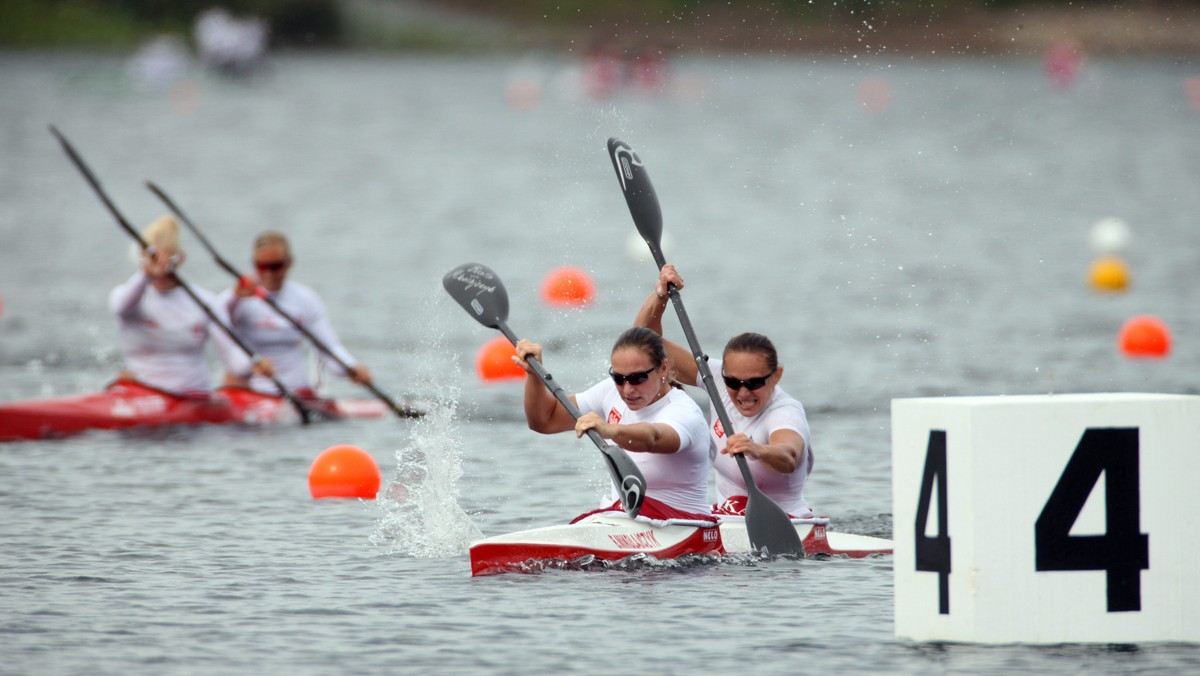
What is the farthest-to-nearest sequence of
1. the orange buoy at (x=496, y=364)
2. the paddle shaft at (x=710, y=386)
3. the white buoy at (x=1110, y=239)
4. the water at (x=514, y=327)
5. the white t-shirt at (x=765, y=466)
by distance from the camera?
the white buoy at (x=1110, y=239) → the orange buoy at (x=496, y=364) → the white t-shirt at (x=765, y=466) → the paddle shaft at (x=710, y=386) → the water at (x=514, y=327)

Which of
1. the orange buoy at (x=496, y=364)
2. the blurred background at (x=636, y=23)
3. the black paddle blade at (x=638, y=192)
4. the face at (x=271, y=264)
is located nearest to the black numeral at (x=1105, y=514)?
the black paddle blade at (x=638, y=192)

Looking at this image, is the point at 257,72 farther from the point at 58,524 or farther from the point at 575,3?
the point at 58,524

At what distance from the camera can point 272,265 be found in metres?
12.5

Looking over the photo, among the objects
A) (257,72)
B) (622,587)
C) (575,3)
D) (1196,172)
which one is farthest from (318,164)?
(622,587)

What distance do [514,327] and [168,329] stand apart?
233 inches

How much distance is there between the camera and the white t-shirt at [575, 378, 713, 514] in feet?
27.2

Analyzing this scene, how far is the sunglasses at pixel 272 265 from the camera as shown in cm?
1248

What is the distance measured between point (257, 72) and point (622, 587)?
57861 millimetres

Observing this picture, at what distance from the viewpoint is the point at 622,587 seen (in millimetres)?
7922

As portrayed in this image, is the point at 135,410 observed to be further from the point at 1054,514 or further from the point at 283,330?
the point at 1054,514

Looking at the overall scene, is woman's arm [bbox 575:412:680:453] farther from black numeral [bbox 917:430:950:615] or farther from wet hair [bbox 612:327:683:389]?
black numeral [bbox 917:430:950:615]

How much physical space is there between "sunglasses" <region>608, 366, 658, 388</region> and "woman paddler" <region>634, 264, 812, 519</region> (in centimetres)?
46

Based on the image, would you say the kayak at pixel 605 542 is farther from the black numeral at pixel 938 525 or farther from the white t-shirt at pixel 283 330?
Answer: the white t-shirt at pixel 283 330

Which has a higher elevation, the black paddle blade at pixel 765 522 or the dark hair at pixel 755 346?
the dark hair at pixel 755 346
